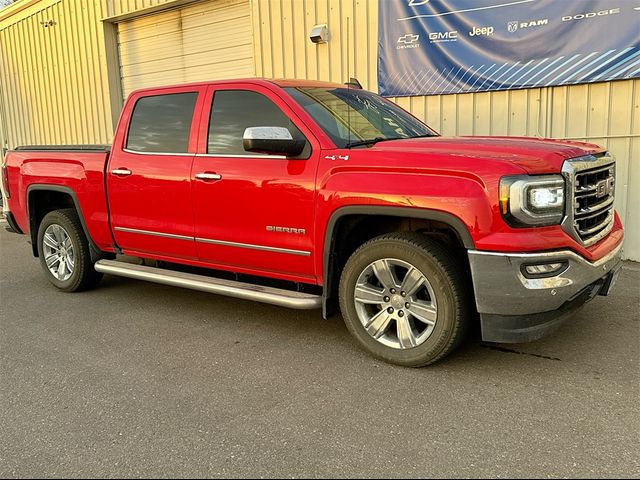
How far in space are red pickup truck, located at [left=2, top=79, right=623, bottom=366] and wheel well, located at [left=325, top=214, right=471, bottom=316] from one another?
1cm

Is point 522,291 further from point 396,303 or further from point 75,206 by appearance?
point 75,206


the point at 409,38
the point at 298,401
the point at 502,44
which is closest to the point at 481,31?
the point at 502,44

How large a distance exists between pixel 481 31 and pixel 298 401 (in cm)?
538

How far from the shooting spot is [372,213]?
3682 mm

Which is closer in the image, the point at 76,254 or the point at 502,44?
the point at 76,254

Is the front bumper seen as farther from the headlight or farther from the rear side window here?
the rear side window

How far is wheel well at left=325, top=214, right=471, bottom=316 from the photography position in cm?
375

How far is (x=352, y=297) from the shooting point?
3.86 m

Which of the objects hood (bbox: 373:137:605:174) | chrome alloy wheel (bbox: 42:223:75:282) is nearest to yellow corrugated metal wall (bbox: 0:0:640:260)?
hood (bbox: 373:137:605:174)

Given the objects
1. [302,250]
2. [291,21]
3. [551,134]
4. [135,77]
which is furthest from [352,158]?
[135,77]

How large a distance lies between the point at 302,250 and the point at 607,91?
4.33m

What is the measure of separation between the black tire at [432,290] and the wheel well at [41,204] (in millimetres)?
3628

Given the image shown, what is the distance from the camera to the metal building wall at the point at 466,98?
6297 millimetres

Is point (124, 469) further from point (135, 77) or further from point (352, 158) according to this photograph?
point (135, 77)
